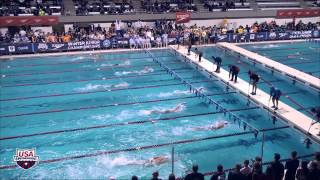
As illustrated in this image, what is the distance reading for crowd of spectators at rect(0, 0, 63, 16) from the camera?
27.3 m

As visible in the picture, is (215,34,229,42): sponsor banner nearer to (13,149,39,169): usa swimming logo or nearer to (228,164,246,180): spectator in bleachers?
(228,164,246,180): spectator in bleachers

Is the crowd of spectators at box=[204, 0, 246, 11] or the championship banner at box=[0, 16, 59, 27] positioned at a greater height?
the crowd of spectators at box=[204, 0, 246, 11]

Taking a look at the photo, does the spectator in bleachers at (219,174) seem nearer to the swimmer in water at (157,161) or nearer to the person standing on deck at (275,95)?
the swimmer in water at (157,161)

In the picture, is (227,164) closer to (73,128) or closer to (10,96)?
(73,128)

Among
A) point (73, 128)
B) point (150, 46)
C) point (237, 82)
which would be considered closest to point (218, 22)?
point (150, 46)

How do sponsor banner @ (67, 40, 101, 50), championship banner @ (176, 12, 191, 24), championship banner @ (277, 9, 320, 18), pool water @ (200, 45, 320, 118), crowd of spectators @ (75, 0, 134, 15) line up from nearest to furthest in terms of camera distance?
pool water @ (200, 45, 320, 118) → sponsor banner @ (67, 40, 101, 50) → championship banner @ (176, 12, 191, 24) → crowd of spectators @ (75, 0, 134, 15) → championship banner @ (277, 9, 320, 18)

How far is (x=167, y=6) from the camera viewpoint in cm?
3155

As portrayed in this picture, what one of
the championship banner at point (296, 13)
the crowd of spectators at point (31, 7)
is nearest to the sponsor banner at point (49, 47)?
the crowd of spectators at point (31, 7)

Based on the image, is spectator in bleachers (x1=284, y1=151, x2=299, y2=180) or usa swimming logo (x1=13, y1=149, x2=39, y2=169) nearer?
usa swimming logo (x1=13, y1=149, x2=39, y2=169)

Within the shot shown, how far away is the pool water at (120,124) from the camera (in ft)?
36.6

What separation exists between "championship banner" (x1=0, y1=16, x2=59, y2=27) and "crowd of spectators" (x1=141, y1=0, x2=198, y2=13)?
8.15 metres

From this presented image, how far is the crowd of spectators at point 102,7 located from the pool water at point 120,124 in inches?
361

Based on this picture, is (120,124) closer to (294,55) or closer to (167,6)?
(294,55)

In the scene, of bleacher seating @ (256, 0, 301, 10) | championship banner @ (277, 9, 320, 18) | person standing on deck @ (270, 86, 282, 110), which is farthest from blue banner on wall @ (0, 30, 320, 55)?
person standing on deck @ (270, 86, 282, 110)
